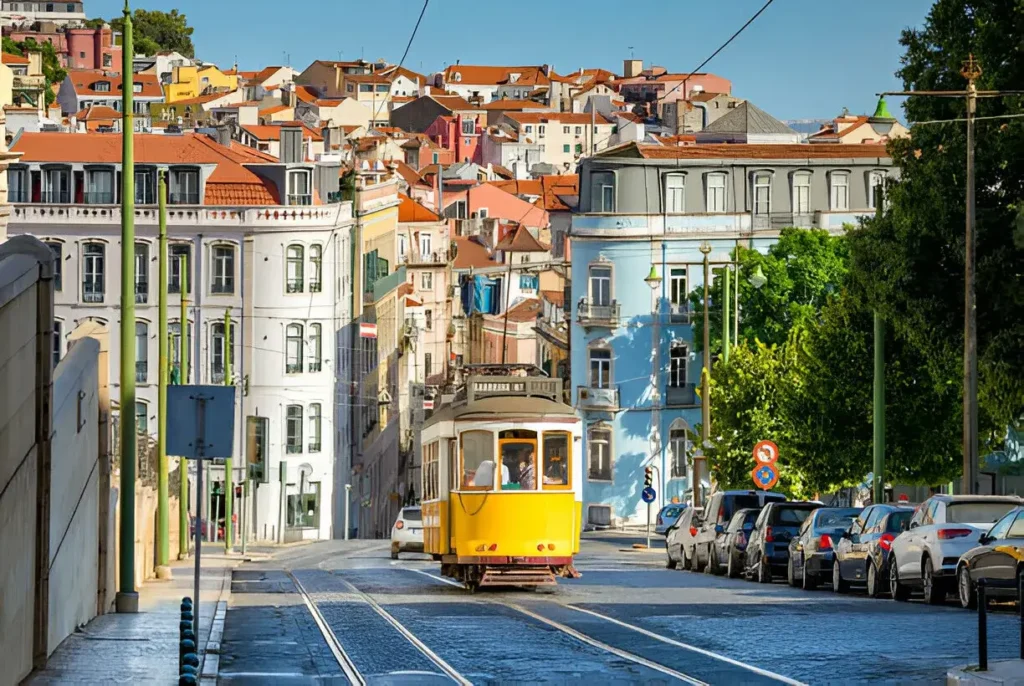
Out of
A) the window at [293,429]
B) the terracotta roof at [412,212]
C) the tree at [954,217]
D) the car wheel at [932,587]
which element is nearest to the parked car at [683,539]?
the tree at [954,217]

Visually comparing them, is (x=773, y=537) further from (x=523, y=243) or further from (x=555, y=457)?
(x=523, y=243)

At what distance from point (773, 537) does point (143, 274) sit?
5016 centimetres

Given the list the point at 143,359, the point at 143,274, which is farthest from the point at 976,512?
the point at 143,274

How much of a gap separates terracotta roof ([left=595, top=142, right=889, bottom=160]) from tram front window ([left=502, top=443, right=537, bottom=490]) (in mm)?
57005

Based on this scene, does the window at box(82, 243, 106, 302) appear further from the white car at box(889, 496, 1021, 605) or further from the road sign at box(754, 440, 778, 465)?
the white car at box(889, 496, 1021, 605)

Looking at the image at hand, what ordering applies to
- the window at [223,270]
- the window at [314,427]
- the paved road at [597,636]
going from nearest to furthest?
the paved road at [597,636]
the window at [223,270]
the window at [314,427]

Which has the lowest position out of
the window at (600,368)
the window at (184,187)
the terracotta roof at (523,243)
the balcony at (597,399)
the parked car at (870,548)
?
the parked car at (870,548)

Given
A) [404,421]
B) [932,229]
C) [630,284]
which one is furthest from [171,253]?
[932,229]

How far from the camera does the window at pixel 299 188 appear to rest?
84.3 m

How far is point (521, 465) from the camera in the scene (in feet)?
101

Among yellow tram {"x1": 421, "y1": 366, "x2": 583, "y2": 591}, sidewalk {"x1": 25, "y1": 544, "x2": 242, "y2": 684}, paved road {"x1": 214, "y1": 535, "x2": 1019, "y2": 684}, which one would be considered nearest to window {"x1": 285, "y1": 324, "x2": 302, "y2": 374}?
paved road {"x1": 214, "y1": 535, "x2": 1019, "y2": 684}

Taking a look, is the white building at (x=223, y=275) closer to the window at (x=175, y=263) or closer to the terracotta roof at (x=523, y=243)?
the window at (x=175, y=263)

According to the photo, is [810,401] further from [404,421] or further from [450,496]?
[404,421]

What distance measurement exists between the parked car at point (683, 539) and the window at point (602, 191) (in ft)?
133
